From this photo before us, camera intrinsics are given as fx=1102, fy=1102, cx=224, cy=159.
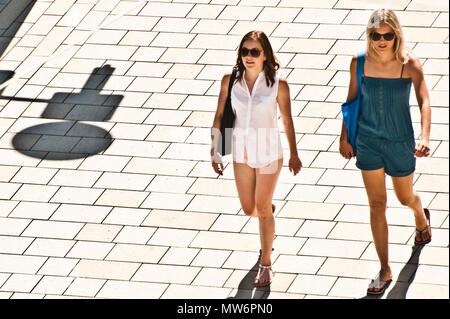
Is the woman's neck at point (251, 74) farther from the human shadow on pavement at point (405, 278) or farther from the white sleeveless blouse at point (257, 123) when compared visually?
the human shadow on pavement at point (405, 278)

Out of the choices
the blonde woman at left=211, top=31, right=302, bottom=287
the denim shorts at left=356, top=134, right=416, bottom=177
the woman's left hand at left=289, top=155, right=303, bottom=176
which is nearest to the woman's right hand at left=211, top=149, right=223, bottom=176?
the blonde woman at left=211, top=31, right=302, bottom=287

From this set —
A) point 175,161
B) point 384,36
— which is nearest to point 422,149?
point 384,36

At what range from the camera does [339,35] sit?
1116 centimetres

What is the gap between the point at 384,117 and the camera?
772cm

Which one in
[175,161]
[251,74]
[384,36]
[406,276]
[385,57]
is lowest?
[406,276]

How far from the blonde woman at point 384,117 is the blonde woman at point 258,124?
49 centimetres

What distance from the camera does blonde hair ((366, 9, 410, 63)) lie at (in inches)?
296

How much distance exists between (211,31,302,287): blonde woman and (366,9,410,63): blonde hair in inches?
27.6

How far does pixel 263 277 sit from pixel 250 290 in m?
0.14

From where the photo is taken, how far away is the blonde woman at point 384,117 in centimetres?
758

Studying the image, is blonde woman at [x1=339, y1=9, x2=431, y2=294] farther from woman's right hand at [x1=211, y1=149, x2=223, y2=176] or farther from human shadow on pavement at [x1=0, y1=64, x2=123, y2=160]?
human shadow on pavement at [x1=0, y1=64, x2=123, y2=160]

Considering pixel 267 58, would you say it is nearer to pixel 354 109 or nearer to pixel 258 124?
pixel 258 124
